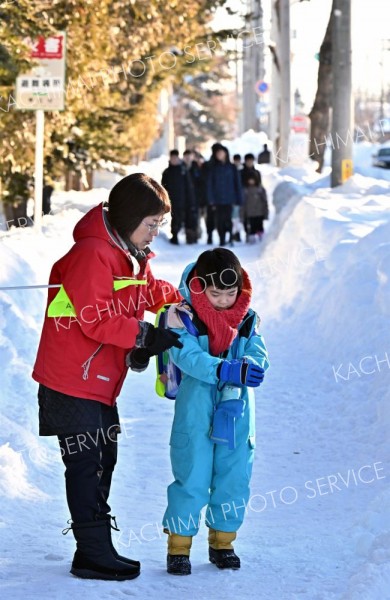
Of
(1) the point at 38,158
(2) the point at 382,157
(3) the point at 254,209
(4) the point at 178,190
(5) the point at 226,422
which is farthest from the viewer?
(2) the point at 382,157

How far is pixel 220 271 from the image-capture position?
15.1 feet

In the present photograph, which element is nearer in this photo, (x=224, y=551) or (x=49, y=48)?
(x=224, y=551)

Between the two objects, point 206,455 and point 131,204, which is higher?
point 131,204

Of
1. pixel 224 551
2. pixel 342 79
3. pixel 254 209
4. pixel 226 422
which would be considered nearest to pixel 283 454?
pixel 224 551

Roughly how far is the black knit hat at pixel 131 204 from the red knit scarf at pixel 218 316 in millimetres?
345

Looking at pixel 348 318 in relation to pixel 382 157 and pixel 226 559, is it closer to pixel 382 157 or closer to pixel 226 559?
pixel 226 559

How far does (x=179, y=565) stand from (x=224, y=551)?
0.65 ft

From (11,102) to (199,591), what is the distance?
10076mm

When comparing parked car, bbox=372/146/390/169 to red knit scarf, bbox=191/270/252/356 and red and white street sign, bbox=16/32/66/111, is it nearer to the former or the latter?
red and white street sign, bbox=16/32/66/111

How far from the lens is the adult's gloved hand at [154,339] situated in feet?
14.5

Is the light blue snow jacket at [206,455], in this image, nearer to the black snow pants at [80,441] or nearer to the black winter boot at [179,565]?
the black winter boot at [179,565]

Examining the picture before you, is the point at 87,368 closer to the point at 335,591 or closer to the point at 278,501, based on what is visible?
the point at 335,591

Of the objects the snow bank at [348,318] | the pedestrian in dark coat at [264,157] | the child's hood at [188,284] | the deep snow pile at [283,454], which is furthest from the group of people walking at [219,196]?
the pedestrian in dark coat at [264,157]

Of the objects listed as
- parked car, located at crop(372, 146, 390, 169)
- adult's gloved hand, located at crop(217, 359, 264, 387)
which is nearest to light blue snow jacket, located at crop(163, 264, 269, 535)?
adult's gloved hand, located at crop(217, 359, 264, 387)
